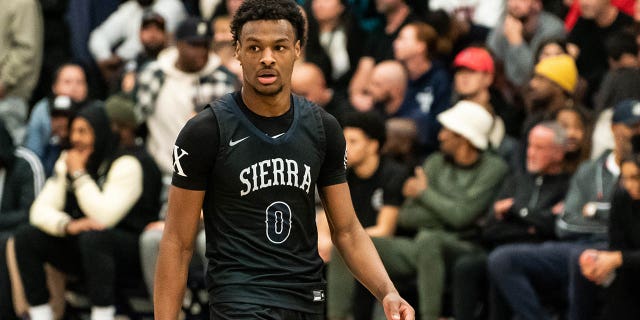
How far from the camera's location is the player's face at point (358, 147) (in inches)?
368

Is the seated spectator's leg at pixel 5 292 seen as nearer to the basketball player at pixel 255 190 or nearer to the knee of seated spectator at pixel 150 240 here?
the knee of seated spectator at pixel 150 240

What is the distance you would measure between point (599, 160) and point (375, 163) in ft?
5.32

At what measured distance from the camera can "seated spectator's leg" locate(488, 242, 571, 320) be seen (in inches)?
334

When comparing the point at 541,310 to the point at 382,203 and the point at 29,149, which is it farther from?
the point at 29,149

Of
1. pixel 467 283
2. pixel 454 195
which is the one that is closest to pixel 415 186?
pixel 454 195

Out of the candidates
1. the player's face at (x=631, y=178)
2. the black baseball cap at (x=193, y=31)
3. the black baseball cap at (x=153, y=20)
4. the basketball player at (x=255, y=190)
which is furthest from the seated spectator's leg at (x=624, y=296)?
the black baseball cap at (x=153, y=20)

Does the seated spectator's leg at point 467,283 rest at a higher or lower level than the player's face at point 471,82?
lower

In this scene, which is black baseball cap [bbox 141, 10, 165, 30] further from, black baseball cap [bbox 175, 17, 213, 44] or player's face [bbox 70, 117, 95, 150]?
player's face [bbox 70, 117, 95, 150]

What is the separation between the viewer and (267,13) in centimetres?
463

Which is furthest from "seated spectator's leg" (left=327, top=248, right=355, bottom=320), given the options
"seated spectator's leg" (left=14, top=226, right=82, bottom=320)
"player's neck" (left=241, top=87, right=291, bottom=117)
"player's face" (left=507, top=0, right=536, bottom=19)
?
"player's neck" (left=241, top=87, right=291, bottom=117)

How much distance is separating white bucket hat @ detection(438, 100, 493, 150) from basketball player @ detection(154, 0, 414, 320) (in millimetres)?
4508

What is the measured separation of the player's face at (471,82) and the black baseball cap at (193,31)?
6.38 feet

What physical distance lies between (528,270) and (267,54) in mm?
4357

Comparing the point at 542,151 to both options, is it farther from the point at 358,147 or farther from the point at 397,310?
the point at 397,310
